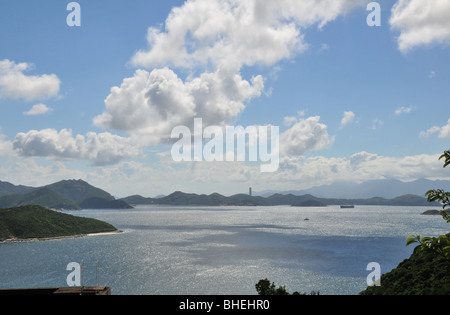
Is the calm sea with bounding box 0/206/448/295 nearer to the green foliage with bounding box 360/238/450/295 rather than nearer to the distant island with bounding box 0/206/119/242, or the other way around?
the distant island with bounding box 0/206/119/242

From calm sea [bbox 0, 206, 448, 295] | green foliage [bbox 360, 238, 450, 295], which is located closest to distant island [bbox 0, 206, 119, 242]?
calm sea [bbox 0, 206, 448, 295]

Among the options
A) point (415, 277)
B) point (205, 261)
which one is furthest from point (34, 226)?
point (415, 277)

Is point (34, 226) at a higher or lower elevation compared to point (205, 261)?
higher

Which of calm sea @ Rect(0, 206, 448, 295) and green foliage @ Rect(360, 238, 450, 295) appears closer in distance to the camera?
green foliage @ Rect(360, 238, 450, 295)

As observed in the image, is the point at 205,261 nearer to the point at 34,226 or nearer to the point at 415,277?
the point at 415,277

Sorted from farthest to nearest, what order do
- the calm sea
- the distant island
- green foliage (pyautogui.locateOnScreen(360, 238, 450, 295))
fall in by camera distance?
1. the distant island
2. the calm sea
3. green foliage (pyautogui.locateOnScreen(360, 238, 450, 295))
